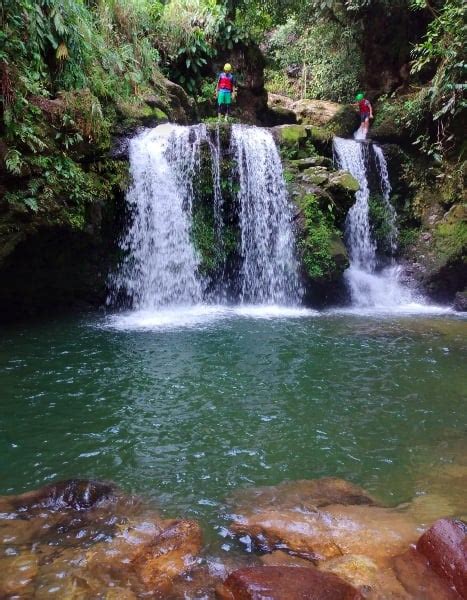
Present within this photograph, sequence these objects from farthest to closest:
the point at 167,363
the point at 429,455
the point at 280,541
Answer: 1. the point at 167,363
2. the point at 429,455
3. the point at 280,541

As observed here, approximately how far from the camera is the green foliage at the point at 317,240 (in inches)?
447

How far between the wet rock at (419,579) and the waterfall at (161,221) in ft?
29.3

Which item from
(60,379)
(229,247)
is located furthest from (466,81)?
(60,379)

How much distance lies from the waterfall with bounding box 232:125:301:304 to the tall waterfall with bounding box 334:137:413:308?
2.10 meters

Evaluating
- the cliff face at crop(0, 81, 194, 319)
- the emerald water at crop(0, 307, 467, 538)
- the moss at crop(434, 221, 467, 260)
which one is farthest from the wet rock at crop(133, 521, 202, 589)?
the moss at crop(434, 221, 467, 260)

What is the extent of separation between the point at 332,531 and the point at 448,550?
0.78 meters

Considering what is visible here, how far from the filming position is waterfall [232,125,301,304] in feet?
39.9

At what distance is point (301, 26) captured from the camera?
19.2 meters

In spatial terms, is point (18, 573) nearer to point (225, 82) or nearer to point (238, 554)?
point (238, 554)

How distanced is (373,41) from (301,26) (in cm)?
329

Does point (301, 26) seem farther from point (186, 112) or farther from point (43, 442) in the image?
point (43, 442)

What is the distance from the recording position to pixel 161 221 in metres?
11.7

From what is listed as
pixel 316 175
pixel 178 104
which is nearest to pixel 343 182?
pixel 316 175

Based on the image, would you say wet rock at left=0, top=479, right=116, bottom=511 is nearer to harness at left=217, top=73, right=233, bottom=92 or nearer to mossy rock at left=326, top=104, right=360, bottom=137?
harness at left=217, top=73, right=233, bottom=92
